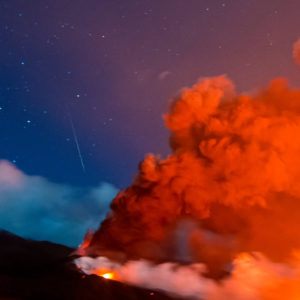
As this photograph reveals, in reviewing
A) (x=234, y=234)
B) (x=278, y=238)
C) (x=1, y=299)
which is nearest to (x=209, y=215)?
(x=234, y=234)

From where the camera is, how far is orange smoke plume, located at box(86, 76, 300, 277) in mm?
13445

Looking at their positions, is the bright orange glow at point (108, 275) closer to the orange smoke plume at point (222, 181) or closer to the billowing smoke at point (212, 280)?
the billowing smoke at point (212, 280)

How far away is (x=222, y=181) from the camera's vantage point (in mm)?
13836

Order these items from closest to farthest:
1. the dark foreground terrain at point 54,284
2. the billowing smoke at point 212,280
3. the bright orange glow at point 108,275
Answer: the dark foreground terrain at point 54,284 < the billowing smoke at point 212,280 < the bright orange glow at point 108,275

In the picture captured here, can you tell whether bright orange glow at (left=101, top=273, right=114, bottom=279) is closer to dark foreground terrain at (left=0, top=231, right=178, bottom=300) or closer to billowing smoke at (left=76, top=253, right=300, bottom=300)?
billowing smoke at (left=76, top=253, right=300, bottom=300)

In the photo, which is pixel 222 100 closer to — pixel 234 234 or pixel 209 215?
pixel 209 215

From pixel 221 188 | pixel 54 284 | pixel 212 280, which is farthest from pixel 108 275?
pixel 221 188

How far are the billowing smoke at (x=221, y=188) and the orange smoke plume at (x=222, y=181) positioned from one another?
0.14 ft

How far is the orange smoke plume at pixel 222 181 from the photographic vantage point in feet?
44.1

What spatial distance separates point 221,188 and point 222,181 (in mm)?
330

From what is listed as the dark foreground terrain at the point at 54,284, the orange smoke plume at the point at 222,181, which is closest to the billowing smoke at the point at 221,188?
the orange smoke plume at the point at 222,181

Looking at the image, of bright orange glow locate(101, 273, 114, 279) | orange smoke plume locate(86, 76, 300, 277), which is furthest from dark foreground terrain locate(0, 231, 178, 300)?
orange smoke plume locate(86, 76, 300, 277)

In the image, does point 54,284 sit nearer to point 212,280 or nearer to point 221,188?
point 212,280

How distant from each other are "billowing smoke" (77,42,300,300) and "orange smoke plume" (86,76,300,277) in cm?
4
